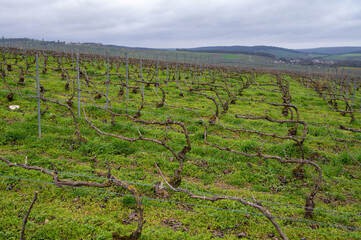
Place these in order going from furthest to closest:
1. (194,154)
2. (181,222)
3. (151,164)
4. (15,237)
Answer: (194,154) → (151,164) → (181,222) → (15,237)

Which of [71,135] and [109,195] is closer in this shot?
[109,195]

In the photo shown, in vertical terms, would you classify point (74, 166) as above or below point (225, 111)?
below

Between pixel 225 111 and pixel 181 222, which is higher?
pixel 225 111

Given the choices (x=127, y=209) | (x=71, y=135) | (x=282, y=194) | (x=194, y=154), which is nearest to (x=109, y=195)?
(x=127, y=209)

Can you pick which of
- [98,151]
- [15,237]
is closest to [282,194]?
[98,151]

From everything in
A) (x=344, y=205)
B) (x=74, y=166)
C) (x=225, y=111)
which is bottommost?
(x=344, y=205)

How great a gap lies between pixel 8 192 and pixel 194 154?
454 cm

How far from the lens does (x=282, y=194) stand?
6074 millimetres

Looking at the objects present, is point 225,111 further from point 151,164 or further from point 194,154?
point 151,164

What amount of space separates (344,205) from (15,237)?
6.48m

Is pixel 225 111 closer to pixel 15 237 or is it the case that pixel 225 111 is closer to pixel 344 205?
pixel 344 205

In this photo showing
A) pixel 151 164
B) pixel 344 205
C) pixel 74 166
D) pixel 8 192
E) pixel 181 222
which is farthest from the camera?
pixel 151 164

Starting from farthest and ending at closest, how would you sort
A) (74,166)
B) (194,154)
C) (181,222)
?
(194,154) → (74,166) → (181,222)

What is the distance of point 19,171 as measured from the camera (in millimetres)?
5906
